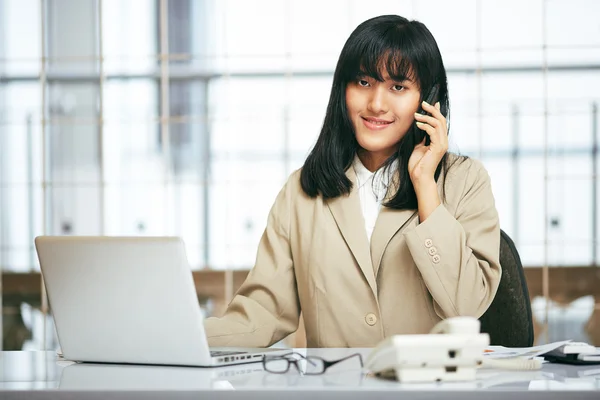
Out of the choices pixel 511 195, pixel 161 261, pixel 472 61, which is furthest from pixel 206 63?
pixel 161 261

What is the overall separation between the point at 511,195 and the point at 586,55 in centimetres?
98

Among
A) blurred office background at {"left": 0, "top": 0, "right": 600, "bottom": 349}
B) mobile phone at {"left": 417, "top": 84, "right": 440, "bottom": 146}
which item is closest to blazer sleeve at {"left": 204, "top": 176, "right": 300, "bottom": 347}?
mobile phone at {"left": 417, "top": 84, "right": 440, "bottom": 146}

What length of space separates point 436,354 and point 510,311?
2.51 ft

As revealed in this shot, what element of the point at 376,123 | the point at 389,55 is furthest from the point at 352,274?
the point at 389,55

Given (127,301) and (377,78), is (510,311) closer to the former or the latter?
(377,78)

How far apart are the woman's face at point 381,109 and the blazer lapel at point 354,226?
133 millimetres

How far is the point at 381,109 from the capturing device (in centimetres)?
202

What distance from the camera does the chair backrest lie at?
1973 mm

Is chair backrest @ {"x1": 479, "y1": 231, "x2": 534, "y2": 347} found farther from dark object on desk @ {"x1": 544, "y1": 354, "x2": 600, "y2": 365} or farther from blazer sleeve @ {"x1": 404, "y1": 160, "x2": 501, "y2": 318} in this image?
dark object on desk @ {"x1": 544, "y1": 354, "x2": 600, "y2": 365}

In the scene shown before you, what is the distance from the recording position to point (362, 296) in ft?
6.70

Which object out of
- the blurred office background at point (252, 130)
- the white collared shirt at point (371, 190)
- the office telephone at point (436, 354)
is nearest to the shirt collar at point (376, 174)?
the white collared shirt at point (371, 190)

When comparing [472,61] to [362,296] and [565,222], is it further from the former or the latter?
[362,296]

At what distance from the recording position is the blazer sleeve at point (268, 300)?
6.16 ft

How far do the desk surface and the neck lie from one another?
77 centimetres
